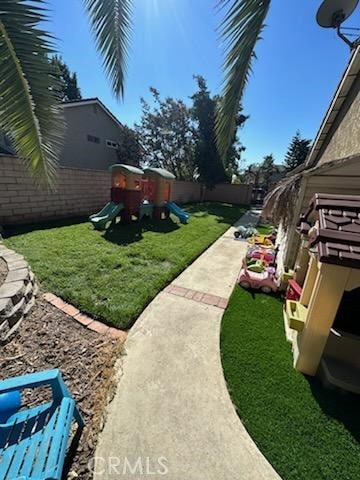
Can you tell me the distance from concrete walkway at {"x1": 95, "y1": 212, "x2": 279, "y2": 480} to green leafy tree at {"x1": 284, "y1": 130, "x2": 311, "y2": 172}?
3193 cm

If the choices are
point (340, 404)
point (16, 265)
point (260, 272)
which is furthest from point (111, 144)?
point (340, 404)

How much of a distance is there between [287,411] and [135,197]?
8242mm

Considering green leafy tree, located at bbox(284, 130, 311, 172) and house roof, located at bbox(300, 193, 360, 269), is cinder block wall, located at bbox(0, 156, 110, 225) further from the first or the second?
green leafy tree, located at bbox(284, 130, 311, 172)

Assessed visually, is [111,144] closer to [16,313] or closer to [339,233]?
[16,313]

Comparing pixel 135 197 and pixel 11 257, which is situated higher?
pixel 135 197

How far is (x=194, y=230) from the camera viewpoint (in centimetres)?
973

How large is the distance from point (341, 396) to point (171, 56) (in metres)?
5.45

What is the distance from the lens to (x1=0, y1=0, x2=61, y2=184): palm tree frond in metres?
1.80

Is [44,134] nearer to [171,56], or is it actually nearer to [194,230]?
[171,56]

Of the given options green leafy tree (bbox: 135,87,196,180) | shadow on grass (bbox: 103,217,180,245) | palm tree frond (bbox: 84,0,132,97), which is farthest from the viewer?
green leafy tree (bbox: 135,87,196,180)

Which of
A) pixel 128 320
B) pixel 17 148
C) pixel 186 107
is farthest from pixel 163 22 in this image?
pixel 186 107

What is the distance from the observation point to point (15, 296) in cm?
320

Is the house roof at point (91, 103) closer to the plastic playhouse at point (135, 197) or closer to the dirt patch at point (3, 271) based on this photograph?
the plastic playhouse at point (135, 197)

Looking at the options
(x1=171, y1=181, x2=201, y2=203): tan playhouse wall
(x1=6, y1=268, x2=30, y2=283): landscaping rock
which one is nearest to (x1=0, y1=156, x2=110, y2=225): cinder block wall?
(x1=6, y1=268, x2=30, y2=283): landscaping rock
